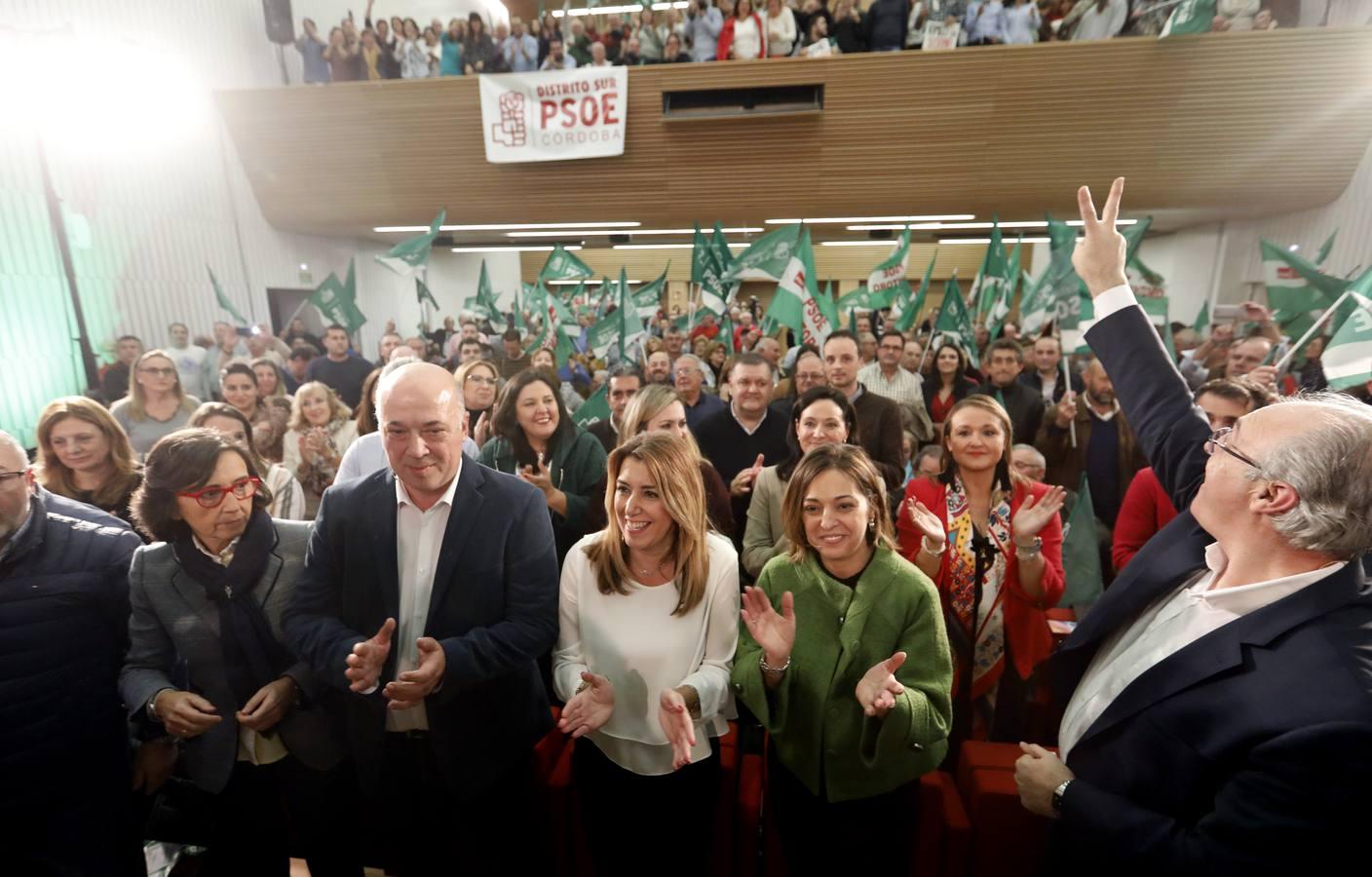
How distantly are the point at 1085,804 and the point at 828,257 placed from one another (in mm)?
16765

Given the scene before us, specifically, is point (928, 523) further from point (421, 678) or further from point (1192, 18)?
point (1192, 18)

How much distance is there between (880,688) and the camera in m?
1.48

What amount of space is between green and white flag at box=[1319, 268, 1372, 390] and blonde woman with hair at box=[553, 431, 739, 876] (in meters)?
3.54

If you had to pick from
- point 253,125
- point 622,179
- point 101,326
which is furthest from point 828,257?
point 101,326

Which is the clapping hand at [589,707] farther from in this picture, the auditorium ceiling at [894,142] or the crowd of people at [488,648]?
the auditorium ceiling at [894,142]

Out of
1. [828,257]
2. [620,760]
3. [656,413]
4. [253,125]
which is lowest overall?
[620,760]

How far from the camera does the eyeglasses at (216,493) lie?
1.70 metres

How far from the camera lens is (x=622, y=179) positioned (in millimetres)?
9125

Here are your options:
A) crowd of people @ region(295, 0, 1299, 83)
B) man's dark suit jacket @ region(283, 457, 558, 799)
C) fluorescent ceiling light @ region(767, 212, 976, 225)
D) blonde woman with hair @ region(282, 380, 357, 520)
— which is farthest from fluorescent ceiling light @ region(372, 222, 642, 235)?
man's dark suit jacket @ region(283, 457, 558, 799)

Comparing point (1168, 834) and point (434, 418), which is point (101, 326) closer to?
point (434, 418)

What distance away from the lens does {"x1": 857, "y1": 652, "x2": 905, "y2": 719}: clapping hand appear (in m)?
1.45

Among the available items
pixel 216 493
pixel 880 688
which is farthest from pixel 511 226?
pixel 880 688

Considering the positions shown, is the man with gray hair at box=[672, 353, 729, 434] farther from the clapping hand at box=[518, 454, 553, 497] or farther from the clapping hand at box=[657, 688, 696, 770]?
the clapping hand at box=[657, 688, 696, 770]

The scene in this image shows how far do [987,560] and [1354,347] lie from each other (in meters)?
2.71
